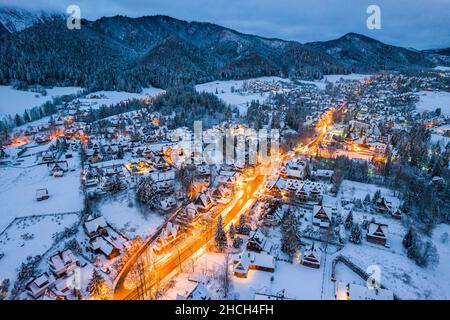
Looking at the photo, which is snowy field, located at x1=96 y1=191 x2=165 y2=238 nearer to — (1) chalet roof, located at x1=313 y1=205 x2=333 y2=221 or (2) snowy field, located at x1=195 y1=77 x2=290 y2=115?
(1) chalet roof, located at x1=313 y1=205 x2=333 y2=221

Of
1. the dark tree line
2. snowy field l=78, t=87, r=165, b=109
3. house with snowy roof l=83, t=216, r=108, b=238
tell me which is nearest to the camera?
house with snowy roof l=83, t=216, r=108, b=238

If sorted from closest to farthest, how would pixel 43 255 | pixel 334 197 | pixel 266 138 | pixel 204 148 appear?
pixel 43 255
pixel 334 197
pixel 204 148
pixel 266 138

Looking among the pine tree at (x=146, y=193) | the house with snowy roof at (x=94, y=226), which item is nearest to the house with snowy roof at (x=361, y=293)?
the pine tree at (x=146, y=193)

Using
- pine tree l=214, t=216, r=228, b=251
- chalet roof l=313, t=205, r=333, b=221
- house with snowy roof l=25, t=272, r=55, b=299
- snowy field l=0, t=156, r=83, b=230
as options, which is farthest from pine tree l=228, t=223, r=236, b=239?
snowy field l=0, t=156, r=83, b=230

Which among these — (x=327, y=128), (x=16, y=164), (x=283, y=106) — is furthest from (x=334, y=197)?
(x=283, y=106)

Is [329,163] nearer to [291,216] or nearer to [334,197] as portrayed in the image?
[334,197]

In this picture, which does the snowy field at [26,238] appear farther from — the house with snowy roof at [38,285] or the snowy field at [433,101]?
the snowy field at [433,101]
